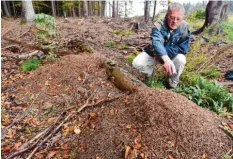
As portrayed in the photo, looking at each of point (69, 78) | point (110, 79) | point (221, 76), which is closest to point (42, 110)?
point (69, 78)

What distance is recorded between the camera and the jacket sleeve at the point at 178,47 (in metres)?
3.57

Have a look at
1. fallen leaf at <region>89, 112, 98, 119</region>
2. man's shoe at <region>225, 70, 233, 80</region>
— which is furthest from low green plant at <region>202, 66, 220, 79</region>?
fallen leaf at <region>89, 112, 98, 119</region>

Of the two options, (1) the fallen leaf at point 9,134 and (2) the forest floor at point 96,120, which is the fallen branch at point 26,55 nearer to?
(2) the forest floor at point 96,120

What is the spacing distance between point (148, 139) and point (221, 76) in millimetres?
2925

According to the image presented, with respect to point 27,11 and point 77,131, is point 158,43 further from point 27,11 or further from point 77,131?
point 27,11

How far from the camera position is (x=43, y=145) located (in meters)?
2.67

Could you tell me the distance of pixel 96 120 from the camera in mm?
2904

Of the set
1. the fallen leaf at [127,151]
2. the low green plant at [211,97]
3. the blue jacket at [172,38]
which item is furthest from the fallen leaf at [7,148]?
the low green plant at [211,97]

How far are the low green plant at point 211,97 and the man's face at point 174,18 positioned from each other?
963 millimetres

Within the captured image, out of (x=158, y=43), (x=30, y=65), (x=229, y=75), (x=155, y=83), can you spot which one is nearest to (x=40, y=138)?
(x=155, y=83)

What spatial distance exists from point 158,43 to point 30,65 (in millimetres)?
2760

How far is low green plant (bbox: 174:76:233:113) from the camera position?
318 cm

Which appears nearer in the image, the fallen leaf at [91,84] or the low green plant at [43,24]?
the fallen leaf at [91,84]

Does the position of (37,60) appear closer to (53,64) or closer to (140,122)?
(53,64)
